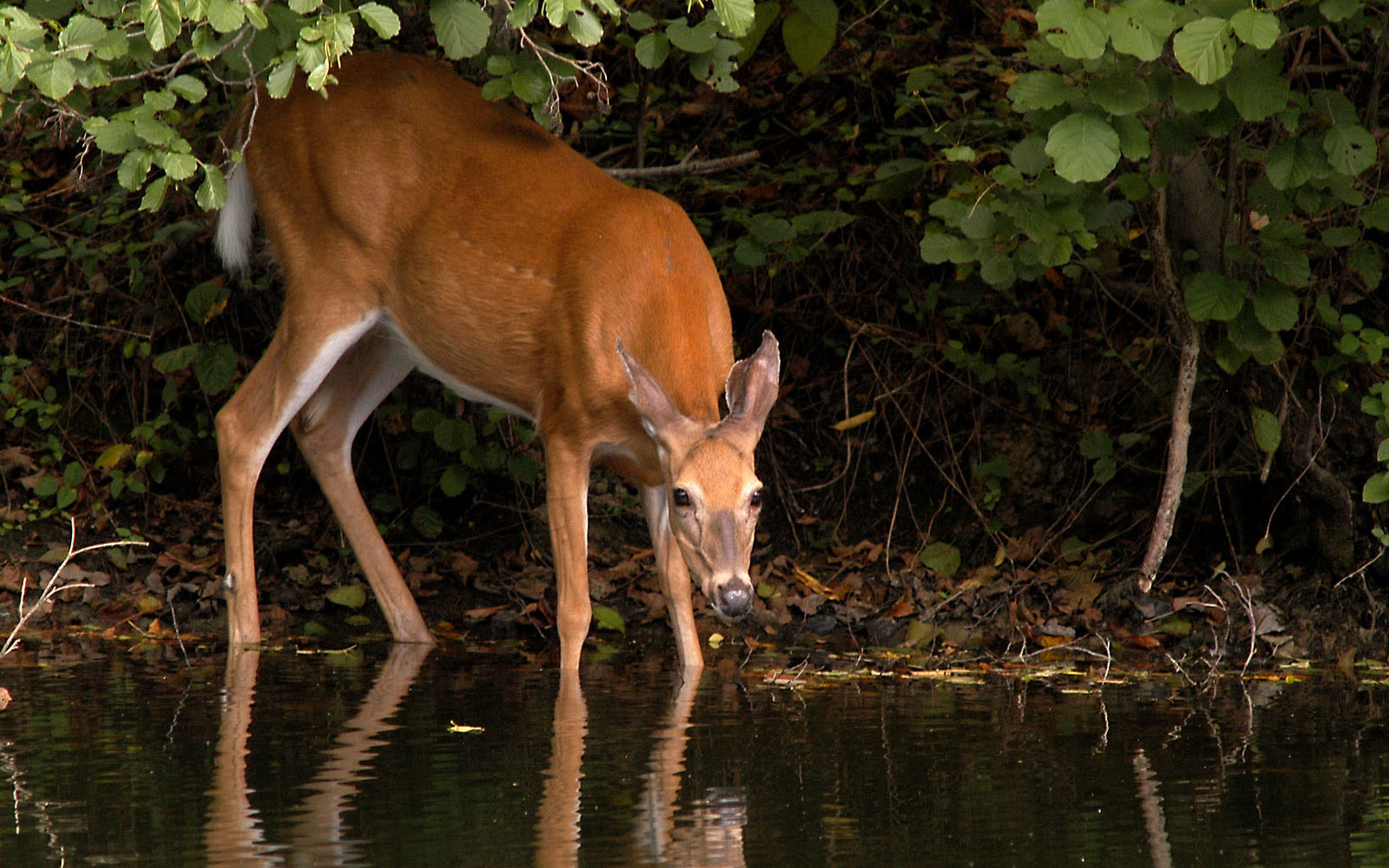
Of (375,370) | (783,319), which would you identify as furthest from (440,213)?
(783,319)

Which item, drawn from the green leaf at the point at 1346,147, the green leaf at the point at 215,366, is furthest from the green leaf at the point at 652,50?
the green leaf at the point at 215,366

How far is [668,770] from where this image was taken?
4.10 m

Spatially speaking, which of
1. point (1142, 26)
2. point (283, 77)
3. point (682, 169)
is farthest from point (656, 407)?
point (682, 169)

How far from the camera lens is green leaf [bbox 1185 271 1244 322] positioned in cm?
580

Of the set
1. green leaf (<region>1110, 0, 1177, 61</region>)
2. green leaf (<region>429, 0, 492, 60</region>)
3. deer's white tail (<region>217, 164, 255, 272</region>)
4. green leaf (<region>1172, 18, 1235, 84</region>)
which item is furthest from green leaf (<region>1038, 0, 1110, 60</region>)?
deer's white tail (<region>217, 164, 255, 272</region>)

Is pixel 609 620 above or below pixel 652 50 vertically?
below

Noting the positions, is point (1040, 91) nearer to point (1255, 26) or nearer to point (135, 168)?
point (1255, 26)

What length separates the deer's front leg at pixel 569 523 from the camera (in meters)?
5.97

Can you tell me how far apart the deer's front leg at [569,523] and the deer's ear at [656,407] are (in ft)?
2.14

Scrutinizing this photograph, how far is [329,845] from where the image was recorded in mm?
3336

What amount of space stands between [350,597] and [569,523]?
57.1 inches

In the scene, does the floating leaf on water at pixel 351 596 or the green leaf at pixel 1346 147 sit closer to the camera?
the green leaf at pixel 1346 147

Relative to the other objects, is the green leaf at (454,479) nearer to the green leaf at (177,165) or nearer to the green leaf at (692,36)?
the green leaf at (692,36)

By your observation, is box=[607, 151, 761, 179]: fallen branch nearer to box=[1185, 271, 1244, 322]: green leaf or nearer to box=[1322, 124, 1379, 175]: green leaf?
box=[1185, 271, 1244, 322]: green leaf
